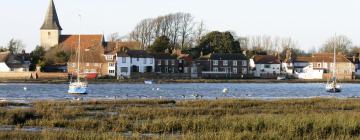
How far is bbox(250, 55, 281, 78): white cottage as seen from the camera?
460 feet

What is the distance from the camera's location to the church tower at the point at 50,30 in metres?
143

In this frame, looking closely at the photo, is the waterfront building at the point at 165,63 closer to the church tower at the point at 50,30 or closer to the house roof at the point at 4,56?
the house roof at the point at 4,56

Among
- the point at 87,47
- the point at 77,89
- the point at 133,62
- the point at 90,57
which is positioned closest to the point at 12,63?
the point at 87,47

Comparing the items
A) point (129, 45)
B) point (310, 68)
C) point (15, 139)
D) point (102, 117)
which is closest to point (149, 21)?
point (129, 45)

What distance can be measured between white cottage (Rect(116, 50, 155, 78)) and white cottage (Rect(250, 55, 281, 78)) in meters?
30.4

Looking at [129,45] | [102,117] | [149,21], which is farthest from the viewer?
[149,21]

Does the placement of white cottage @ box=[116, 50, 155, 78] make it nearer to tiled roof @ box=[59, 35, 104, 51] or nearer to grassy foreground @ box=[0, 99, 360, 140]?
tiled roof @ box=[59, 35, 104, 51]

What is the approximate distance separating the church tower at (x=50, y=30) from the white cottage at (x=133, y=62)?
102 ft

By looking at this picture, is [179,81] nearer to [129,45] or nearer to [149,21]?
[129,45]

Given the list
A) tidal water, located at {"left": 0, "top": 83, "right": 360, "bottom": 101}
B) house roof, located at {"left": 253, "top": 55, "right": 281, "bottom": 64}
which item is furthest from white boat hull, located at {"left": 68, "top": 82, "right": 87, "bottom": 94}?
house roof, located at {"left": 253, "top": 55, "right": 281, "bottom": 64}

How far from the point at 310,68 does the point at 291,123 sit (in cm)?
11782

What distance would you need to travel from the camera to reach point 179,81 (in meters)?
114

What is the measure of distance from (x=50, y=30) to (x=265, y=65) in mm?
47386

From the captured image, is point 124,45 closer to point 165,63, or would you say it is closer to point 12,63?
point 165,63
